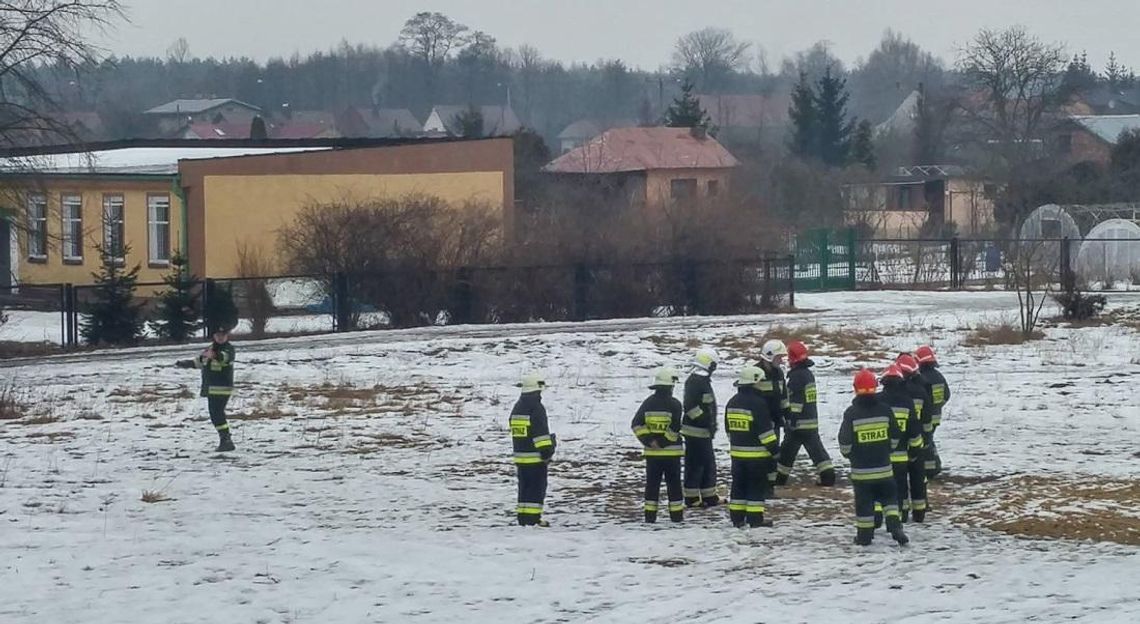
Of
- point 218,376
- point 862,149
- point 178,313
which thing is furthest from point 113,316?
point 862,149

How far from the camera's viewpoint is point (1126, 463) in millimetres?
17219

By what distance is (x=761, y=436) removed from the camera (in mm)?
13688

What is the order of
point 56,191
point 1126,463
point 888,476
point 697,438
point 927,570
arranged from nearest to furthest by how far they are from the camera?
1. point 927,570
2. point 888,476
3. point 697,438
4. point 1126,463
5. point 56,191

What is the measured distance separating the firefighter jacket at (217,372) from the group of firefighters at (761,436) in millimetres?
5302

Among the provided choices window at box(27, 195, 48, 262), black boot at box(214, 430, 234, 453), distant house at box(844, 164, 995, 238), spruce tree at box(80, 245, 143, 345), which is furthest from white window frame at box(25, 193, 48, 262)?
distant house at box(844, 164, 995, 238)

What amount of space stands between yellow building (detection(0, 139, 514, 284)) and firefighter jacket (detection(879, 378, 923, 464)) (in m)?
26.4

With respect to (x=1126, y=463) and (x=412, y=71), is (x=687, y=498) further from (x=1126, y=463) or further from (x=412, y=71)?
(x=412, y=71)

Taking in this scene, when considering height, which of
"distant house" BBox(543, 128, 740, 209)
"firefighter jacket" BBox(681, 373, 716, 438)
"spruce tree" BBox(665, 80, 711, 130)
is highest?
"spruce tree" BBox(665, 80, 711, 130)

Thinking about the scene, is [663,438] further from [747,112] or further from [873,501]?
[747,112]

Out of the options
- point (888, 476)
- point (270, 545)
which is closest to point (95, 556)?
point (270, 545)

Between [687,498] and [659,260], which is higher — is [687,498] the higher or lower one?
the lower one

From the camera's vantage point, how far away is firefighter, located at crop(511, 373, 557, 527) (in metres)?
14.1

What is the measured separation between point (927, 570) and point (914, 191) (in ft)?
234

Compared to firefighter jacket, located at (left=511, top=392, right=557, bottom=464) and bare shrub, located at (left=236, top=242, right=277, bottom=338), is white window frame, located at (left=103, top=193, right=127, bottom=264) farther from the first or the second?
firefighter jacket, located at (left=511, top=392, right=557, bottom=464)
